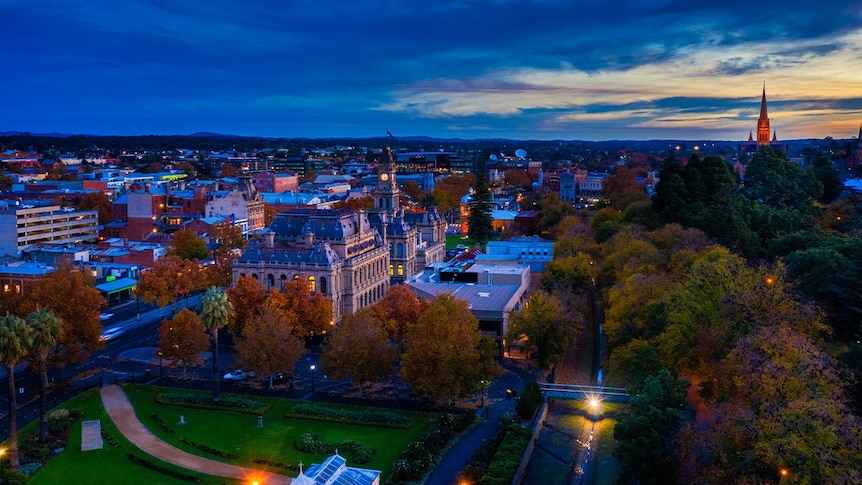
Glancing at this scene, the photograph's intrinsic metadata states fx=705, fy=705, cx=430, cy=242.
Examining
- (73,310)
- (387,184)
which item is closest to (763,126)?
(387,184)

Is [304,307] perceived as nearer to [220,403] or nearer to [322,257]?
[322,257]

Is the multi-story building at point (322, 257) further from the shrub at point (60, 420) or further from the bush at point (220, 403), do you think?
the shrub at point (60, 420)

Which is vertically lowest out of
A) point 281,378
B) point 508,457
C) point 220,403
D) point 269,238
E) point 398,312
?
point 281,378

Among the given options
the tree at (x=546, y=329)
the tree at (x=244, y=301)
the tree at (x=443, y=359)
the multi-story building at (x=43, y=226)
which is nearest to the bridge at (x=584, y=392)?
the tree at (x=443, y=359)

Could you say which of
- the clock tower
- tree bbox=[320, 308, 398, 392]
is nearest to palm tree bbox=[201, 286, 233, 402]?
tree bbox=[320, 308, 398, 392]

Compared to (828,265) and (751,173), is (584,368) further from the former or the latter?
(751,173)

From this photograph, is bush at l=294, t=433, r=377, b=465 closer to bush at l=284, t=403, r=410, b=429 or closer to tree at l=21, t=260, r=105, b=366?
bush at l=284, t=403, r=410, b=429
